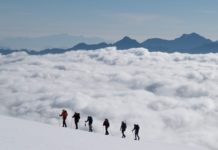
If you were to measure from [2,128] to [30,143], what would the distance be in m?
3.85

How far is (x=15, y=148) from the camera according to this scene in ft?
56.5

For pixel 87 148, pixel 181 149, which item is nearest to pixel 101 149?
pixel 87 148

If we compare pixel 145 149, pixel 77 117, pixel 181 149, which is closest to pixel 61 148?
pixel 145 149

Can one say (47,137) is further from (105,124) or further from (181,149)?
(105,124)

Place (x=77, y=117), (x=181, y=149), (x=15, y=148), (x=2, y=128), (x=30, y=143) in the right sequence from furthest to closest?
(x=77, y=117) → (x=181, y=149) → (x=2, y=128) → (x=30, y=143) → (x=15, y=148)

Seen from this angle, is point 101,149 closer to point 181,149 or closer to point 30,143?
point 30,143

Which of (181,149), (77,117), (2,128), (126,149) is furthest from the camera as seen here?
(77,117)

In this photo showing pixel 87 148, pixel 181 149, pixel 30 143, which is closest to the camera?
pixel 30 143

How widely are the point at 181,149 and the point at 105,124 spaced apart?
332 inches

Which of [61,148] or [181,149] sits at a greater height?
[61,148]

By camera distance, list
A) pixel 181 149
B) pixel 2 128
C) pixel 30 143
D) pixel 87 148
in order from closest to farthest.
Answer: pixel 30 143 < pixel 87 148 < pixel 2 128 < pixel 181 149

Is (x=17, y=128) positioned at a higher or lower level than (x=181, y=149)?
higher

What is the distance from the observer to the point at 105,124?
1423 inches

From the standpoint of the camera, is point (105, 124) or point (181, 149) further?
point (105, 124)
